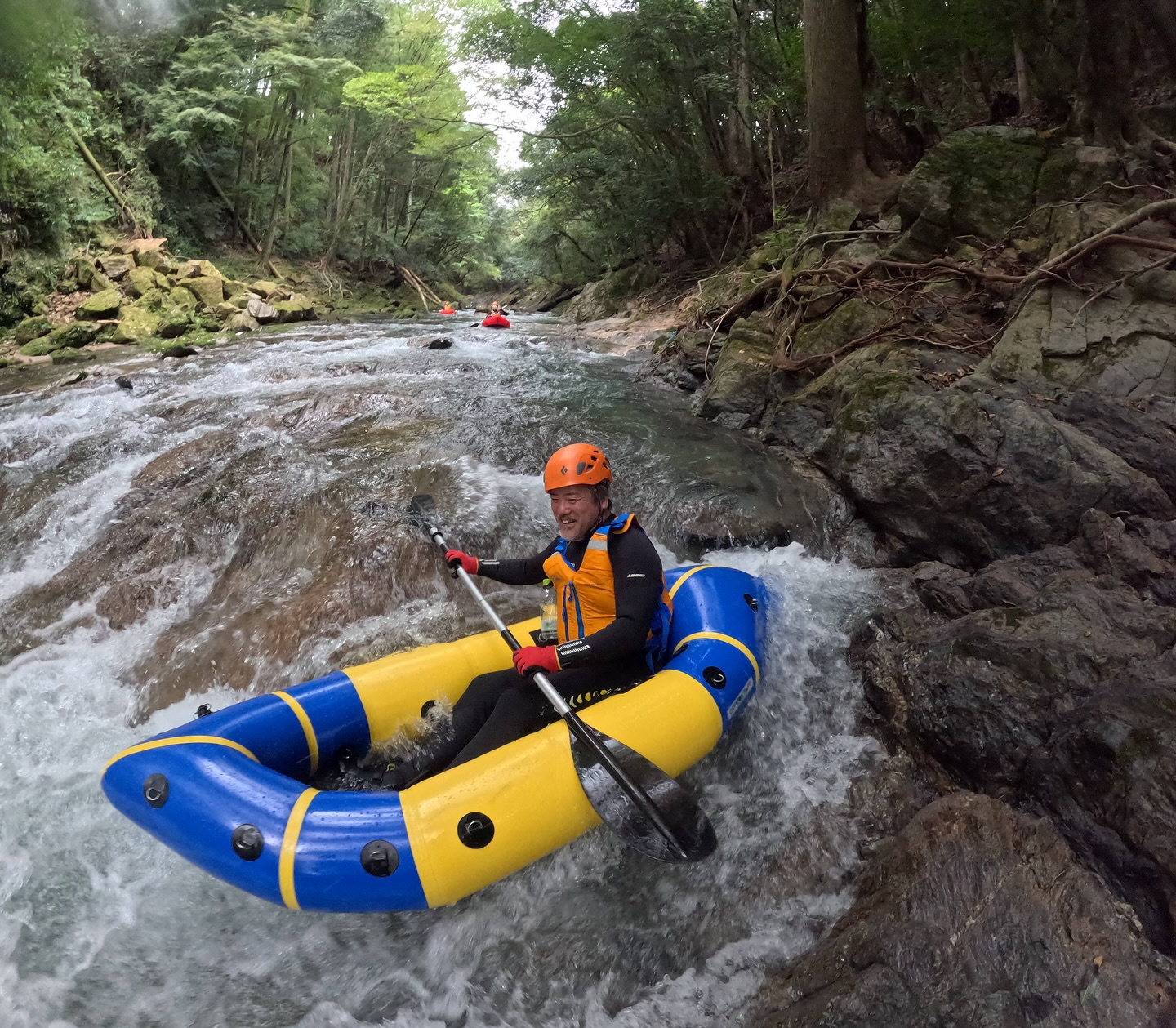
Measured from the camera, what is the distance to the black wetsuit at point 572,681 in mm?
2660

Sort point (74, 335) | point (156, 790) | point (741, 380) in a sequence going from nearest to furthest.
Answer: point (156, 790) < point (741, 380) < point (74, 335)

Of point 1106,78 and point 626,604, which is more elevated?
point 1106,78

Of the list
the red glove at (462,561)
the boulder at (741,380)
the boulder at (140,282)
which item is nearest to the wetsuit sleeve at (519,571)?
the red glove at (462,561)

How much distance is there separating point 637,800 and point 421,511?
2.60 m

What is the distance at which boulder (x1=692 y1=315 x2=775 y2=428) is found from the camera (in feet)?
21.7

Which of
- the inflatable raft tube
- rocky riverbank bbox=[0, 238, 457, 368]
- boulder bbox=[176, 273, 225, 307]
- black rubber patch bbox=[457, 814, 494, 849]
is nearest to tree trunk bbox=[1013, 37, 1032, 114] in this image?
the inflatable raft tube

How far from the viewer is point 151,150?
17328 mm

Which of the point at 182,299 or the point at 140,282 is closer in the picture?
the point at 140,282

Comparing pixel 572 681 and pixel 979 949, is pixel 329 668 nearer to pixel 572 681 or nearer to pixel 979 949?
pixel 572 681

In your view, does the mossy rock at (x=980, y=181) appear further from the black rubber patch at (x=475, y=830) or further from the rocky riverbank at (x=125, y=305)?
the rocky riverbank at (x=125, y=305)

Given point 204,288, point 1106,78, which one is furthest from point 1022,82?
point 204,288

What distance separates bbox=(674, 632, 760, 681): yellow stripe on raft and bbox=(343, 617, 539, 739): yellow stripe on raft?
2.68 feet

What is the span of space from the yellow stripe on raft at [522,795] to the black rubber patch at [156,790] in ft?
2.48

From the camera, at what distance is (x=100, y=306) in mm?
12125
